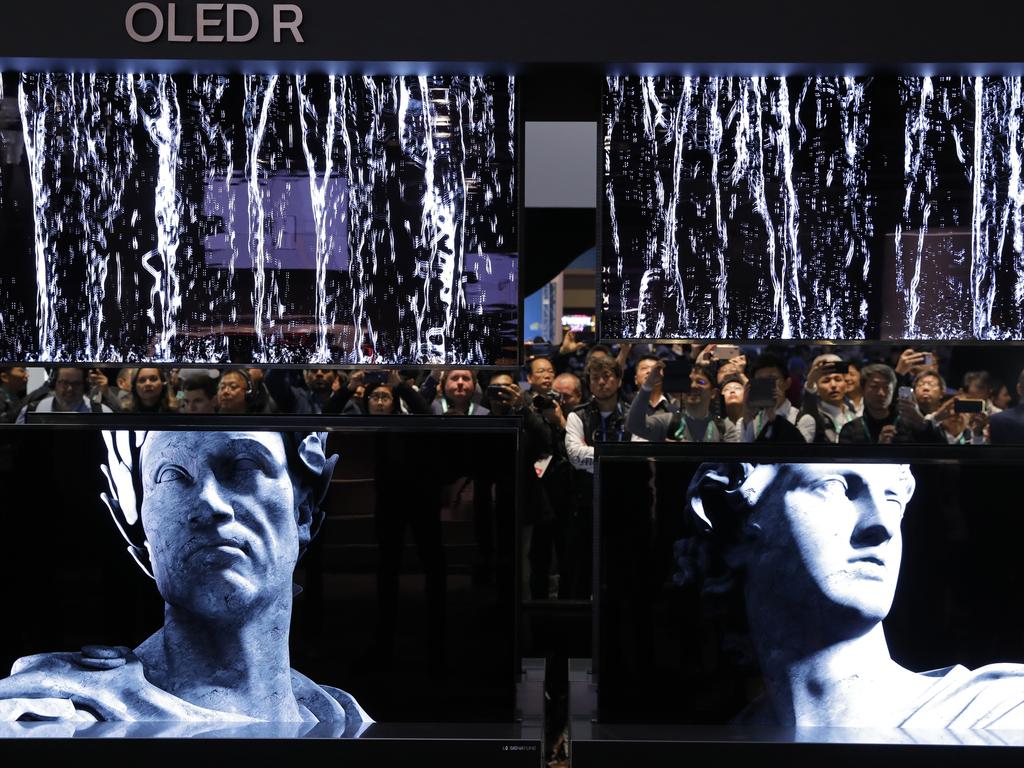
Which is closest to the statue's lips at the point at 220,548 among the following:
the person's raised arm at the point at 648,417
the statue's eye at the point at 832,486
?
the statue's eye at the point at 832,486

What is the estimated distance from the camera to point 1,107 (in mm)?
3674

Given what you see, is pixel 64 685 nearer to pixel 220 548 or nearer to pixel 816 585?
pixel 220 548

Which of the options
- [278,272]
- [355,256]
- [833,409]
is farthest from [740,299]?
[833,409]

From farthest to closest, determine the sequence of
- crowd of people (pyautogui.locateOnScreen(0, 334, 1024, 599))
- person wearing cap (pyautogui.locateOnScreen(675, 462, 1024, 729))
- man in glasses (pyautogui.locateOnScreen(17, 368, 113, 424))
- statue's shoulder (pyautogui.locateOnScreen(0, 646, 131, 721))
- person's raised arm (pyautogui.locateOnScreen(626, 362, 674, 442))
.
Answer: man in glasses (pyautogui.locateOnScreen(17, 368, 113, 424)) < person's raised arm (pyautogui.locateOnScreen(626, 362, 674, 442)) < crowd of people (pyautogui.locateOnScreen(0, 334, 1024, 599)) < statue's shoulder (pyautogui.locateOnScreen(0, 646, 131, 721)) < person wearing cap (pyautogui.locateOnScreen(675, 462, 1024, 729))

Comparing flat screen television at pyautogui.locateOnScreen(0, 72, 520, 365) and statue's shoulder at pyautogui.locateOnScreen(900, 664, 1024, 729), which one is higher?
flat screen television at pyautogui.locateOnScreen(0, 72, 520, 365)

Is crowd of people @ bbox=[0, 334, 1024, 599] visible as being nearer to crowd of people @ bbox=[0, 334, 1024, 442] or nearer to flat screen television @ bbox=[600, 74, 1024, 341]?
crowd of people @ bbox=[0, 334, 1024, 442]

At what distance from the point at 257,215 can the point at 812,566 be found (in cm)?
212

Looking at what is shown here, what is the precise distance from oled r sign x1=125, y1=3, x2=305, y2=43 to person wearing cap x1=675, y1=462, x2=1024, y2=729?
6.12ft

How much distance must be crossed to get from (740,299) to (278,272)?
1.55m

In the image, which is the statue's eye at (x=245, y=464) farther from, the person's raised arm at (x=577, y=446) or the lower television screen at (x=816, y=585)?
the person's raised arm at (x=577, y=446)

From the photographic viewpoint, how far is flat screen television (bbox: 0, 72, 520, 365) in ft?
12.0

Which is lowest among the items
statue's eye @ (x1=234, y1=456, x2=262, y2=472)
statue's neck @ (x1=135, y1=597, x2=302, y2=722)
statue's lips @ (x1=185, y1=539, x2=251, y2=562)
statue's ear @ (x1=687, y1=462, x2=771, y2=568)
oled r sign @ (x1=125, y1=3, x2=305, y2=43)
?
statue's neck @ (x1=135, y1=597, x2=302, y2=722)

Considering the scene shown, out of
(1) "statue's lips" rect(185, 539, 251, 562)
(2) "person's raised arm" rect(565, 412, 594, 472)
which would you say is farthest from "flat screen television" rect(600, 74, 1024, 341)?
(2) "person's raised arm" rect(565, 412, 594, 472)

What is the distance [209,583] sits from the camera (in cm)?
334
